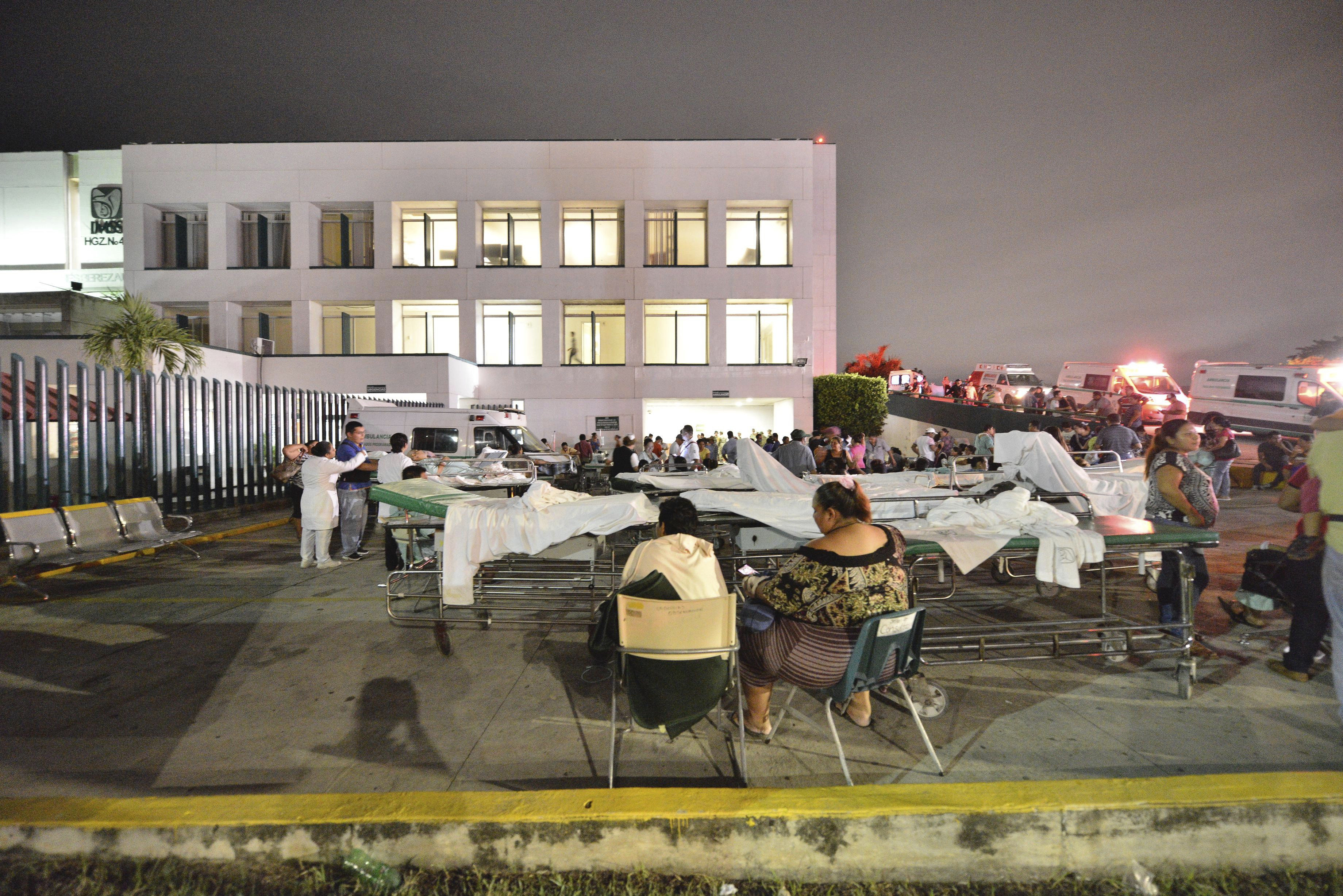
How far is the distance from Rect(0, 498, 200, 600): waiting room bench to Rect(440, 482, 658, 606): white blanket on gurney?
16.7 feet

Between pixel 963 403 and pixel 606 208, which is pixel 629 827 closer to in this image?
pixel 606 208

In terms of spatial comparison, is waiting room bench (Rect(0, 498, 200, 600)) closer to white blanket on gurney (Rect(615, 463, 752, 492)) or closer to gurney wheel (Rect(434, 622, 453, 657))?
gurney wheel (Rect(434, 622, 453, 657))

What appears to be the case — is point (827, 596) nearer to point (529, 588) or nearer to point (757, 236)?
point (529, 588)

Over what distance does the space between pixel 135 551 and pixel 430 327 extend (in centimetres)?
1887

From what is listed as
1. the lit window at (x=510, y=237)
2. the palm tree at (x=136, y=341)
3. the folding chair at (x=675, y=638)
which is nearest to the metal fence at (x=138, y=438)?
the palm tree at (x=136, y=341)

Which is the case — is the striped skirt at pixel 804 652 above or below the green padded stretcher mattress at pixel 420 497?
below

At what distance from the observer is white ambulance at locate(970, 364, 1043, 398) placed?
1123 inches

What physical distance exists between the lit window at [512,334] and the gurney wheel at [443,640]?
21.0 m

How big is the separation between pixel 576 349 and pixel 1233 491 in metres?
21.1

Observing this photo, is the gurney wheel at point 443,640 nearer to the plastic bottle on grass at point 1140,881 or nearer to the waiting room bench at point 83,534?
the plastic bottle on grass at point 1140,881

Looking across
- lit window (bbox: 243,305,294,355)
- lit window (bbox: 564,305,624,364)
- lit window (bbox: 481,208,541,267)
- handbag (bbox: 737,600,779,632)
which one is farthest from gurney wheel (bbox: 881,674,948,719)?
lit window (bbox: 243,305,294,355)

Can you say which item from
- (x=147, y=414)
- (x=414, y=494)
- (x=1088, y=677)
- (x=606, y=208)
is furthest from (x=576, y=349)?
(x=1088, y=677)

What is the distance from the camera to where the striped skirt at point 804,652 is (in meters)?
3.10

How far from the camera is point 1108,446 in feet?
35.8
